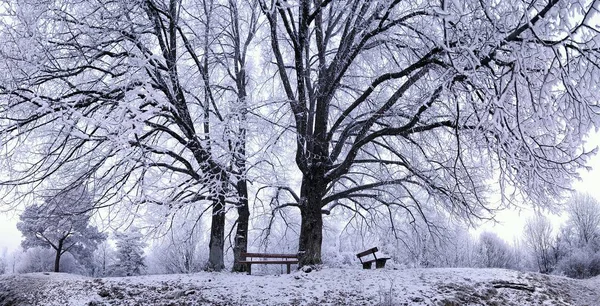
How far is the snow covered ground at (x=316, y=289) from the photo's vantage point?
6730mm

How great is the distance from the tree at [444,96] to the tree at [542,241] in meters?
24.3

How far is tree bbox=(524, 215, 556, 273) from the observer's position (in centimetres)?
2859

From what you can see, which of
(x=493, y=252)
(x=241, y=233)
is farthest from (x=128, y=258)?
(x=493, y=252)

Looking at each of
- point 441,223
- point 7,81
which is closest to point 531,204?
point 441,223

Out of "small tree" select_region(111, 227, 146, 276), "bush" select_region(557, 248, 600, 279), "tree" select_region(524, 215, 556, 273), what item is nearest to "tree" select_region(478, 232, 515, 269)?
"tree" select_region(524, 215, 556, 273)

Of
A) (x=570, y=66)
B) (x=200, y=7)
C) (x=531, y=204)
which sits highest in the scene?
(x=200, y=7)

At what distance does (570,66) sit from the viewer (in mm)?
4121

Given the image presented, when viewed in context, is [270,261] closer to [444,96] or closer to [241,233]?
[241,233]

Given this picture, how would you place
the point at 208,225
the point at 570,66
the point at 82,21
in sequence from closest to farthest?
the point at 570,66 < the point at 82,21 < the point at 208,225

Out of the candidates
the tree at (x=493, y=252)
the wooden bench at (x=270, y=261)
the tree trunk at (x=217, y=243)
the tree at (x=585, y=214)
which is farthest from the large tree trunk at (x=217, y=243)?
the tree at (x=585, y=214)

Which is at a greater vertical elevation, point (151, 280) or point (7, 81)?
point (7, 81)

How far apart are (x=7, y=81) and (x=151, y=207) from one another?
→ 3.46 metres

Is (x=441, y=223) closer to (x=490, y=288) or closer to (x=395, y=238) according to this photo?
(x=395, y=238)

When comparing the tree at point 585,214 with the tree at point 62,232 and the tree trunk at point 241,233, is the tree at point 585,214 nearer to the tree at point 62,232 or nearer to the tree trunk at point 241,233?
the tree trunk at point 241,233
